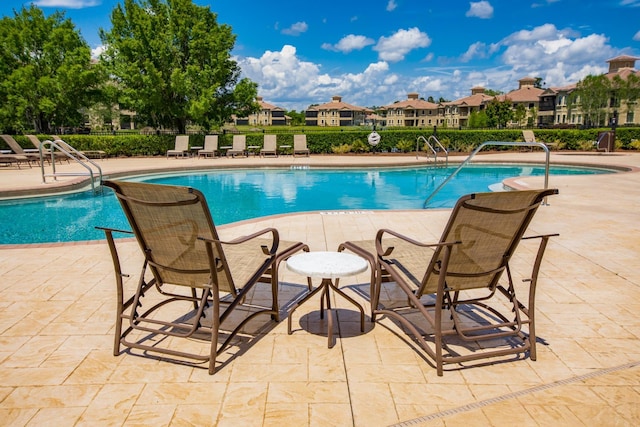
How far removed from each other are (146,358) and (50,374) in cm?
51

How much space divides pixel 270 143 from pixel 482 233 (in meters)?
18.8

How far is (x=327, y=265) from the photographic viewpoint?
2.99 m

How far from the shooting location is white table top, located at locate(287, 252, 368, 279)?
9.34ft

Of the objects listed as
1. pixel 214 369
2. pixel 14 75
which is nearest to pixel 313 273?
pixel 214 369

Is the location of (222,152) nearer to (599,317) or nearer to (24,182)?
(24,182)

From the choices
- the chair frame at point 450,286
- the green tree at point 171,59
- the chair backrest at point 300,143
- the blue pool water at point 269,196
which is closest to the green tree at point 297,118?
the green tree at point 171,59

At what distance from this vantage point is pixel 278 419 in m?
2.15

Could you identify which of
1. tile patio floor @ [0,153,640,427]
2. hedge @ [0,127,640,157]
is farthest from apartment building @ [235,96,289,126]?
tile patio floor @ [0,153,640,427]

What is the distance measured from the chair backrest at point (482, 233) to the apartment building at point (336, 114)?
317ft

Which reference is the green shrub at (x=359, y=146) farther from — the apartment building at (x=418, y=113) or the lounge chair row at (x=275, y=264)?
the apartment building at (x=418, y=113)

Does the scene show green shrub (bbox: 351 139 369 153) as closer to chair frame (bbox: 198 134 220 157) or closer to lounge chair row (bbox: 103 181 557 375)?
chair frame (bbox: 198 134 220 157)

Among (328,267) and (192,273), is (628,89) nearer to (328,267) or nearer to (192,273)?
(328,267)

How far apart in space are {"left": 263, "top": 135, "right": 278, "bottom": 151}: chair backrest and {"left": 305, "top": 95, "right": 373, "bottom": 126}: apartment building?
78.5 meters

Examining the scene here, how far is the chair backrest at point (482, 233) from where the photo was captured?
2.49 m
